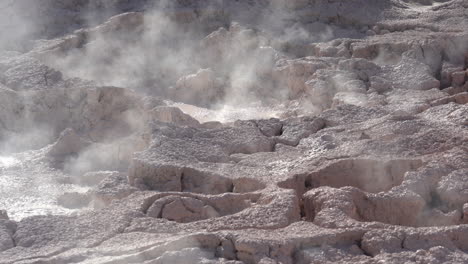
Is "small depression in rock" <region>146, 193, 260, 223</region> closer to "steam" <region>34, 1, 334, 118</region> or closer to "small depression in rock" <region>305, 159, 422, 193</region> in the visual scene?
"small depression in rock" <region>305, 159, 422, 193</region>

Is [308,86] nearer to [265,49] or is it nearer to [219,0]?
[265,49]

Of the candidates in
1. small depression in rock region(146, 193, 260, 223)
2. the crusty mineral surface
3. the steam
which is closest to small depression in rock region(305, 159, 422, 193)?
the crusty mineral surface

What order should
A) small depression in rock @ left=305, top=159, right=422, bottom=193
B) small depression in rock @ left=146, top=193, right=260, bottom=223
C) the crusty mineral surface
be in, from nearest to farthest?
1. the crusty mineral surface
2. small depression in rock @ left=146, top=193, right=260, bottom=223
3. small depression in rock @ left=305, top=159, right=422, bottom=193

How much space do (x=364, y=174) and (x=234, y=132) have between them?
89cm

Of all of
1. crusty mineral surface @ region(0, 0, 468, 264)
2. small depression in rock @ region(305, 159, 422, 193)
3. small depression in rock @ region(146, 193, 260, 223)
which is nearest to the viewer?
crusty mineral surface @ region(0, 0, 468, 264)

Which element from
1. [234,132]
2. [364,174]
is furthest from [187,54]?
[364,174]

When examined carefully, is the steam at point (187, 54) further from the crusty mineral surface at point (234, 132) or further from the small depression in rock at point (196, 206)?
the small depression in rock at point (196, 206)

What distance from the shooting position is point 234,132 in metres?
4.70

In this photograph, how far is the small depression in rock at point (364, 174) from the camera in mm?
4156

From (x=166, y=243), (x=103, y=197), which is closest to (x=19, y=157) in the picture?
(x=103, y=197)

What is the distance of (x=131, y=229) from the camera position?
3639mm

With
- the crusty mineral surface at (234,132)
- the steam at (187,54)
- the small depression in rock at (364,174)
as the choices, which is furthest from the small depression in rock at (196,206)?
the steam at (187,54)

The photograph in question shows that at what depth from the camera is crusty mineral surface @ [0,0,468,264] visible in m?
3.51

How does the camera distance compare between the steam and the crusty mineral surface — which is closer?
the crusty mineral surface
